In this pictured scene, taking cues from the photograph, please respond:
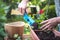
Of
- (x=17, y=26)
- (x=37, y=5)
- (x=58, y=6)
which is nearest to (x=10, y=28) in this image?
(x=17, y=26)

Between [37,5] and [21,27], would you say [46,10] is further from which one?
[21,27]

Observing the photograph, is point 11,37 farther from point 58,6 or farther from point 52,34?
point 58,6

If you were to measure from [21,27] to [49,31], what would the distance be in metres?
0.27

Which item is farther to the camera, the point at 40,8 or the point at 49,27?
the point at 40,8

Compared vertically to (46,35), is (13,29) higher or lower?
higher

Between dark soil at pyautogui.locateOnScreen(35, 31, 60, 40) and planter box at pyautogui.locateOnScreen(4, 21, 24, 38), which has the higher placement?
planter box at pyautogui.locateOnScreen(4, 21, 24, 38)

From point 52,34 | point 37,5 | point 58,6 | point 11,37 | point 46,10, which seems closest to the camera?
point 11,37

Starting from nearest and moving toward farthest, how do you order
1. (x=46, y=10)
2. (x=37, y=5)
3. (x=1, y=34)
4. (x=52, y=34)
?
(x=1, y=34)
(x=52, y=34)
(x=46, y=10)
(x=37, y=5)

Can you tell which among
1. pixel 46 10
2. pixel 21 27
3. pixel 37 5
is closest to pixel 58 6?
pixel 21 27

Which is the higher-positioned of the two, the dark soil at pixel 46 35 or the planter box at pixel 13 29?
the planter box at pixel 13 29

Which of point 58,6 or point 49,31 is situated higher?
point 58,6

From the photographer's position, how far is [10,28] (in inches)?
64.1

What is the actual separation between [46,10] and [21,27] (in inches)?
75.7

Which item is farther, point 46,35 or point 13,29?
point 46,35
